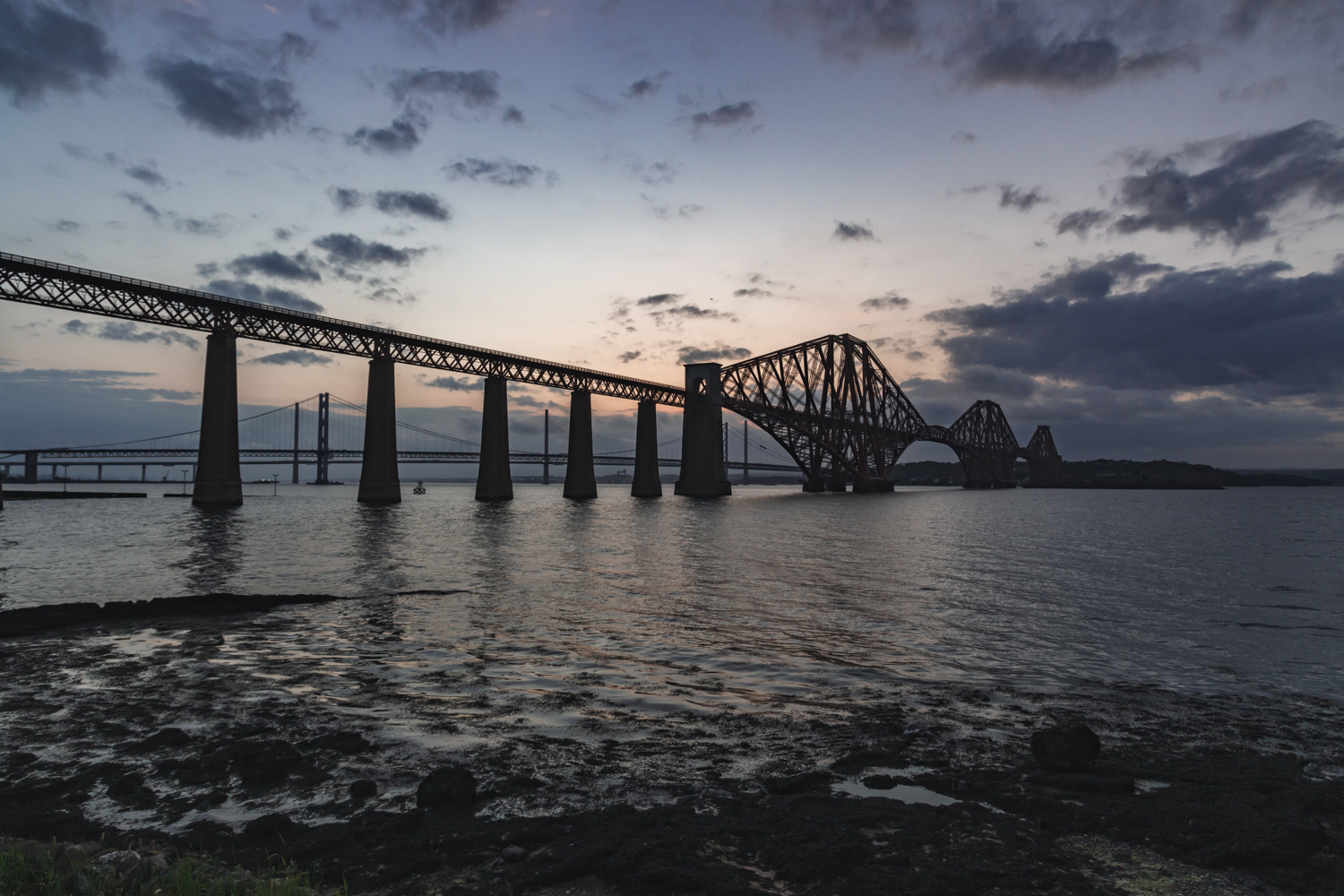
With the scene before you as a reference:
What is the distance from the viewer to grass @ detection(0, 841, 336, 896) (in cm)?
384

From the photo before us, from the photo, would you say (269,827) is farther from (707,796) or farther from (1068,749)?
(1068,749)

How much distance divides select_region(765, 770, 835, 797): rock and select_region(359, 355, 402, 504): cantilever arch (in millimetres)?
63252

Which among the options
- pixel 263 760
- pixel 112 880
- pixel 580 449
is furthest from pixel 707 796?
pixel 580 449

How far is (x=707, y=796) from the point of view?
6105mm

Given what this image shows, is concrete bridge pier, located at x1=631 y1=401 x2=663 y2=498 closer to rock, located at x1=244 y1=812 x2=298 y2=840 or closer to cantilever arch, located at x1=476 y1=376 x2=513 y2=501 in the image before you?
cantilever arch, located at x1=476 y1=376 x2=513 y2=501

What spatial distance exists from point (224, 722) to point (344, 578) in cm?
1342

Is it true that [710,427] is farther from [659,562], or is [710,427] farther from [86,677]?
[86,677]

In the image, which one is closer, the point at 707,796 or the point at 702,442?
the point at 707,796

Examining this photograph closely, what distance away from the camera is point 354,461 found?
16162cm

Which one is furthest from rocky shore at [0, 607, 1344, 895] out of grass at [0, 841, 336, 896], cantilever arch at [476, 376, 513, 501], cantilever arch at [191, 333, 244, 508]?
cantilever arch at [476, 376, 513, 501]

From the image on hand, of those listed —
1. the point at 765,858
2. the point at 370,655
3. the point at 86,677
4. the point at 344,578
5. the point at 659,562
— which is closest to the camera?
the point at 765,858

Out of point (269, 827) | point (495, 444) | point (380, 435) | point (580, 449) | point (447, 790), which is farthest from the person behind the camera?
point (580, 449)

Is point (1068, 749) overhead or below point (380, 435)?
below

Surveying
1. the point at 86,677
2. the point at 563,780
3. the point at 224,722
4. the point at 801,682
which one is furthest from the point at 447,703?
the point at 86,677
